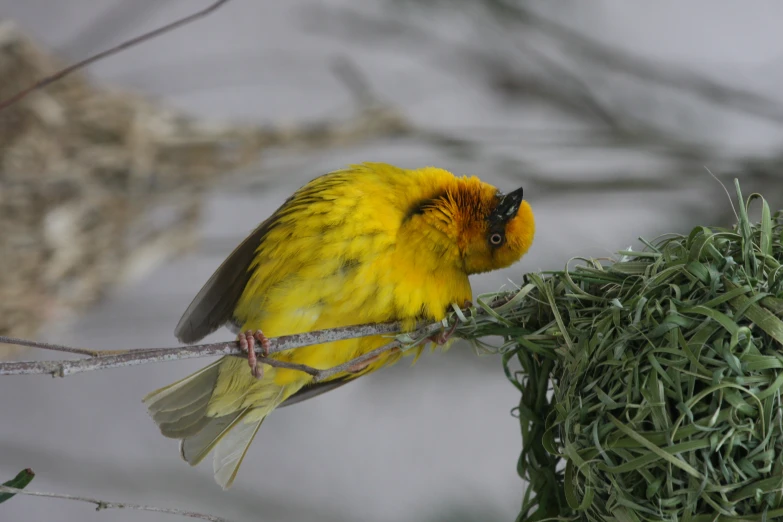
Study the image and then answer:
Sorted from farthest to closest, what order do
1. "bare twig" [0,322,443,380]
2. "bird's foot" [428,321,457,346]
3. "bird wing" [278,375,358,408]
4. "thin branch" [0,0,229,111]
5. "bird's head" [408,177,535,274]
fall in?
"bird wing" [278,375,358,408], "bird's head" [408,177,535,274], "bird's foot" [428,321,457,346], "thin branch" [0,0,229,111], "bare twig" [0,322,443,380]

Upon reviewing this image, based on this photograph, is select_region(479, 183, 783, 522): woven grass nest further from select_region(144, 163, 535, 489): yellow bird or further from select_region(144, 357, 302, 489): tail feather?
select_region(144, 357, 302, 489): tail feather

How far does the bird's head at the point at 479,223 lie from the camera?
986mm

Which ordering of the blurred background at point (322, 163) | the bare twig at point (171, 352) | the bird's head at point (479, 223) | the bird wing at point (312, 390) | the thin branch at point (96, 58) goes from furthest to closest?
the blurred background at point (322, 163)
the bird wing at point (312, 390)
the bird's head at point (479, 223)
the thin branch at point (96, 58)
the bare twig at point (171, 352)

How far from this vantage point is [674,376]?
67cm

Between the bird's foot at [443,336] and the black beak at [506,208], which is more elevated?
the black beak at [506,208]

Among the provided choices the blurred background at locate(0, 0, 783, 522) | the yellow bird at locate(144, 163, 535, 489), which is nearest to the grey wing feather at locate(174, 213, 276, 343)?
the yellow bird at locate(144, 163, 535, 489)

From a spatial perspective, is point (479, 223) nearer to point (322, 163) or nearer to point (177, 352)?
point (177, 352)

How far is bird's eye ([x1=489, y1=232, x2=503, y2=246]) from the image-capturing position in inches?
39.0

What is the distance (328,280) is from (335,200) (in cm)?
13

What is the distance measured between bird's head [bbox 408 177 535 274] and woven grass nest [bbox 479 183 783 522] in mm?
189

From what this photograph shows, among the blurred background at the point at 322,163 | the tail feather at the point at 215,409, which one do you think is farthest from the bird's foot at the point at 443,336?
the blurred background at the point at 322,163

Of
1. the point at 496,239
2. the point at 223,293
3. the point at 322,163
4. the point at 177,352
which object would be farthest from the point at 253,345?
the point at 322,163

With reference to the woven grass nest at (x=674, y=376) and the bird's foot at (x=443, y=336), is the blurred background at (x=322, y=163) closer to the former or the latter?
the bird's foot at (x=443, y=336)

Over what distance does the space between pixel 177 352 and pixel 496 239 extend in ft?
1.67
